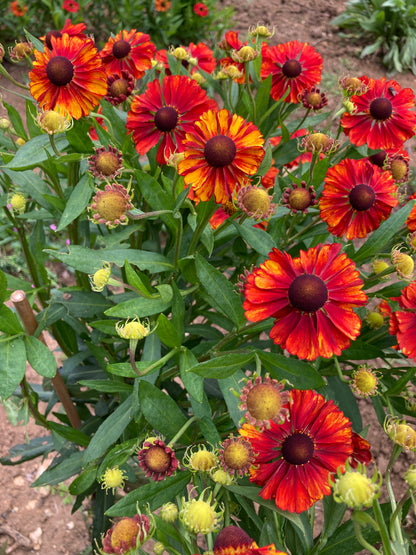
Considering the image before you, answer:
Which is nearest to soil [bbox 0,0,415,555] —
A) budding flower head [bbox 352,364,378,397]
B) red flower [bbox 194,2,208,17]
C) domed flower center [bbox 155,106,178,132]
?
domed flower center [bbox 155,106,178,132]

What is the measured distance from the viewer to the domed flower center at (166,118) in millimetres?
988

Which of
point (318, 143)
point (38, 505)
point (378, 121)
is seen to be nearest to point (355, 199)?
point (318, 143)

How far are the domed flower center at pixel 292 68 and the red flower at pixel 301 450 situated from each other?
2.67 ft

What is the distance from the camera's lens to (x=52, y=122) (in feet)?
2.89

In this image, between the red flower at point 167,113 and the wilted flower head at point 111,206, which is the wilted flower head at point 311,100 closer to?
the red flower at point 167,113

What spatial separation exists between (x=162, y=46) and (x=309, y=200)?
321cm

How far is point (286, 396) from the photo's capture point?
0.70 m

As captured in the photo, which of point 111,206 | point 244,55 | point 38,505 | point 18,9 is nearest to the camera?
point 111,206

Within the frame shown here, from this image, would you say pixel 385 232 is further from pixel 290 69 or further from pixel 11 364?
pixel 11 364

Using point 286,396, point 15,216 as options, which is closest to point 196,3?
point 15,216

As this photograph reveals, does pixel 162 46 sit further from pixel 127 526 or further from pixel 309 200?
pixel 127 526

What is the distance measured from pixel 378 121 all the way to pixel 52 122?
0.70 m

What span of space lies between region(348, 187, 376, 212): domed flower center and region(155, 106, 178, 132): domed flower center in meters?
0.39

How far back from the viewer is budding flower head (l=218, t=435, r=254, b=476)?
0.74 m
